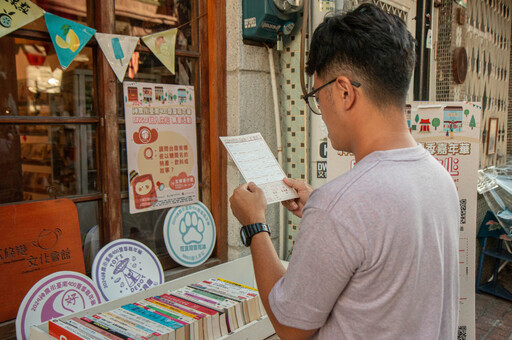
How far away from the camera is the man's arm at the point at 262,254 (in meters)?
1.16

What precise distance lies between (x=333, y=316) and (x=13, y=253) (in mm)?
1877

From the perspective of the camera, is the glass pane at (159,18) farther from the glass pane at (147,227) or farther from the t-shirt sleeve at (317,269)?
the t-shirt sleeve at (317,269)

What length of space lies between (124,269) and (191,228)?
2.11 feet

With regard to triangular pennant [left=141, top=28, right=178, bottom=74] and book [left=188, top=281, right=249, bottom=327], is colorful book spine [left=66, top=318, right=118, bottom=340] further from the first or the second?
triangular pennant [left=141, top=28, right=178, bottom=74]

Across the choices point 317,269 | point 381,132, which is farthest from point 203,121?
point 317,269

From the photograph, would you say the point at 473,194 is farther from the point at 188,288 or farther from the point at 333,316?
the point at 333,316

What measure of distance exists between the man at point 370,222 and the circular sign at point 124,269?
1.54m

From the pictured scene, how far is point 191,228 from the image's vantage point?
10.2 ft

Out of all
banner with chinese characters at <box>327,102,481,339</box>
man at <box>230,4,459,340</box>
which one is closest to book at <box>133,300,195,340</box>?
man at <box>230,4,459,340</box>

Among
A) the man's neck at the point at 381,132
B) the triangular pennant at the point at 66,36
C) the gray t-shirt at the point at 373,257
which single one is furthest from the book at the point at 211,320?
the triangular pennant at the point at 66,36

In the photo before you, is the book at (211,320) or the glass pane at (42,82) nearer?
the book at (211,320)

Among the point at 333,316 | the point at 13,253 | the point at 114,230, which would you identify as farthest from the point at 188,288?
the point at 333,316

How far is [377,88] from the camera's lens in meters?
1.16

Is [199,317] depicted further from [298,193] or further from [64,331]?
[298,193]
